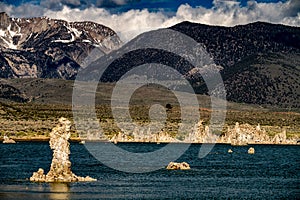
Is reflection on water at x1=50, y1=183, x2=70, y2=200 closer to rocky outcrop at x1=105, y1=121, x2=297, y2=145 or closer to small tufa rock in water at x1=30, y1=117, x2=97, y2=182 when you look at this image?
small tufa rock in water at x1=30, y1=117, x2=97, y2=182

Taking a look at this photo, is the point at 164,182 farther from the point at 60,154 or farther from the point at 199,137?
the point at 199,137

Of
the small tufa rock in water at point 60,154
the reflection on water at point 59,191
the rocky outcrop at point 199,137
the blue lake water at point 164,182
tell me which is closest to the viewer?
the reflection on water at point 59,191

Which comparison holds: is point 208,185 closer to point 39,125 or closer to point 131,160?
point 131,160

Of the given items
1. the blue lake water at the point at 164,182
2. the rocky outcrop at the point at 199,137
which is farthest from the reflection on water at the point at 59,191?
the rocky outcrop at the point at 199,137

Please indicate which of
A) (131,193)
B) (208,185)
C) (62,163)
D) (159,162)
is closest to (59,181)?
(62,163)

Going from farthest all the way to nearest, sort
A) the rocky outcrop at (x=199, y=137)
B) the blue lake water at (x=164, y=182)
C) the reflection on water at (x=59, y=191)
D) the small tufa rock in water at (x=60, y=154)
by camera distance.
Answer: the rocky outcrop at (x=199, y=137)
the small tufa rock in water at (x=60, y=154)
the blue lake water at (x=164, y=182)
the reflection on water at (x=59, y=191)

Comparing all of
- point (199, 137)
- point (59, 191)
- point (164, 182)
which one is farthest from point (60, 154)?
point (199, 137)

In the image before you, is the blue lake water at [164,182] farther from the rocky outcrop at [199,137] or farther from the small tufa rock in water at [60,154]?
the rocky outcrop at [199,137]
